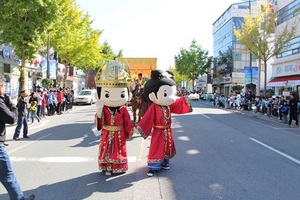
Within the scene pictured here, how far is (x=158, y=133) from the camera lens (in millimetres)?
6016

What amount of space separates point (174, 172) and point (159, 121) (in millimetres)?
1061

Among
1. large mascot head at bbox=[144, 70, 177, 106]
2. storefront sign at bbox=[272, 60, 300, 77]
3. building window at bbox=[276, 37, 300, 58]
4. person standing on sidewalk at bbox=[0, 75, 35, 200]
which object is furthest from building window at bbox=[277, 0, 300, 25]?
person standing on sidewalk at bbox=[0, 75, 35, 200]

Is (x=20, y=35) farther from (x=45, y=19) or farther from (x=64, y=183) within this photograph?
(x=64, y=183)

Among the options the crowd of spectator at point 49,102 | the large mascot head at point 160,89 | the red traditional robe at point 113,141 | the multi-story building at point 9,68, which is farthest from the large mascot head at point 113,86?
the multi-story building at point 9,68

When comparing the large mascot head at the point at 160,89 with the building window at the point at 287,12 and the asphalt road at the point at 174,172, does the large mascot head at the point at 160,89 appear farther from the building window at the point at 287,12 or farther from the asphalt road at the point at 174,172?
the building window at the point at 287,12

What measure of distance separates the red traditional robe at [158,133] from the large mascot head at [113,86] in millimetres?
619

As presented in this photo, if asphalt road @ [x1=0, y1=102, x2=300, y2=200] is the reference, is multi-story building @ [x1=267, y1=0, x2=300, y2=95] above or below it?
above

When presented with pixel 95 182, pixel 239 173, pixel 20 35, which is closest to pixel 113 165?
pixel 95 182

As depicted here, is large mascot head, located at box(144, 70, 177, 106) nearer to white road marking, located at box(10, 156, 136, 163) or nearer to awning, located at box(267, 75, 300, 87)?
white road marking, located at box(10, 156, 136, 163)

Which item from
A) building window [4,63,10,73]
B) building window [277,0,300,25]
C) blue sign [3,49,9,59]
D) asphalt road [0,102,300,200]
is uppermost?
building window [277,0,300,25]

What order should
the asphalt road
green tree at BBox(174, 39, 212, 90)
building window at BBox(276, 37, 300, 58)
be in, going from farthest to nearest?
green tree at BBox(174, 39, 212, 90) → building window at BBox(276, 37, 300, 58) → the asphalt road

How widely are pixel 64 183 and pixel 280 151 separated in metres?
6.01

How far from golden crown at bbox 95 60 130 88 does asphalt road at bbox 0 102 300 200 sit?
5.76 ft

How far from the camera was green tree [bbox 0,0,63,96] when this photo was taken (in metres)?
15.6
